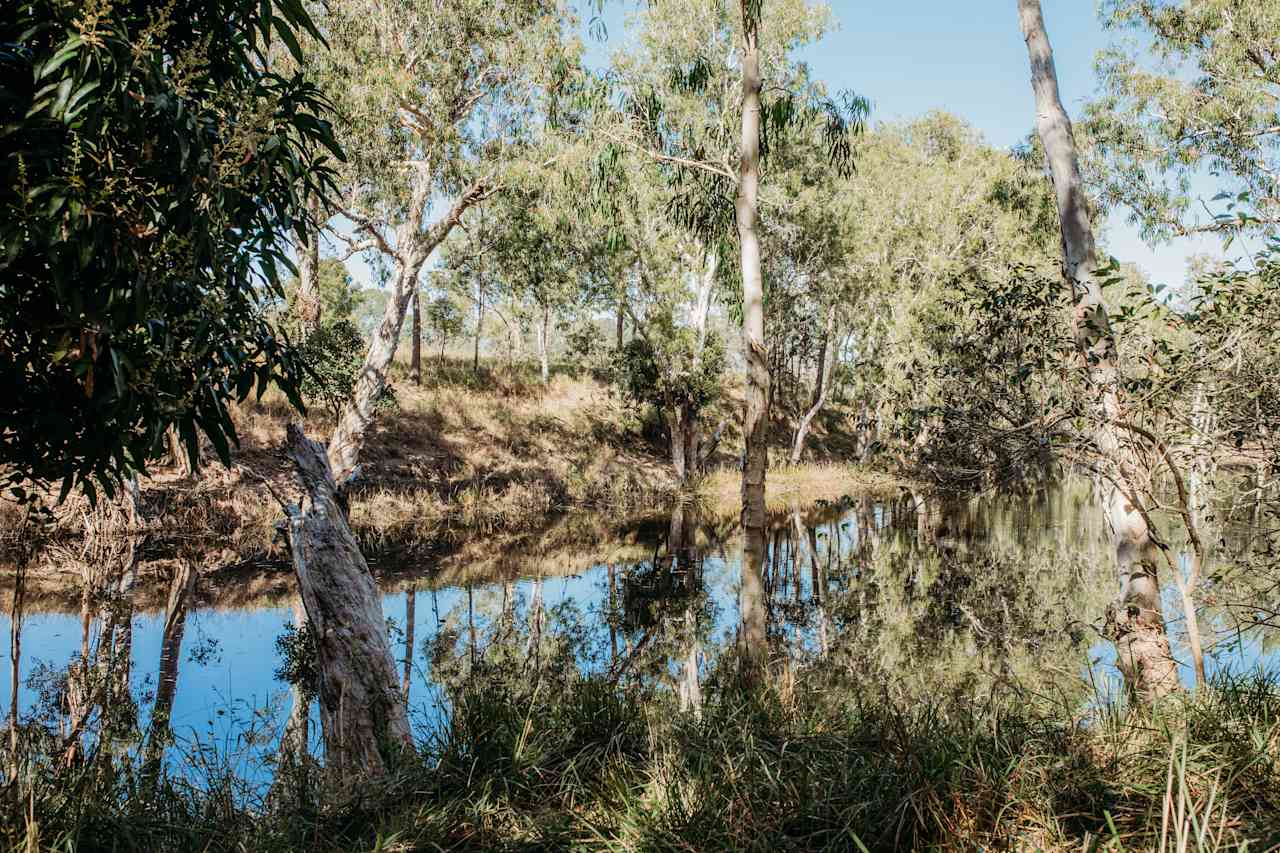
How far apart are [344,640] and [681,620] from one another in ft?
18.2

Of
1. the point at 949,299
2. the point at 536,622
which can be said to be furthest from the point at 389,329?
the point at 949,299

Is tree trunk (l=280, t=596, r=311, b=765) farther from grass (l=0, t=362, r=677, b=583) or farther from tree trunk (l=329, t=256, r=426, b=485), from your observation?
tree trunk (l=329, t=256, r=426, b=485)

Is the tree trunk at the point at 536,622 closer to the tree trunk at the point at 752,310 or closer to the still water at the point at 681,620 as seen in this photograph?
the still water at the point at 681,620

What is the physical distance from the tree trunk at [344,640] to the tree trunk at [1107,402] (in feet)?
13.3

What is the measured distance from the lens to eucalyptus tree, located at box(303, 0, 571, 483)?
43.5 ft

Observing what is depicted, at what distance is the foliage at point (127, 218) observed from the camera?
203cm

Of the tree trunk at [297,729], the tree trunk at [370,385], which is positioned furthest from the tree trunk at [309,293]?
the tree trunk at [297,729]

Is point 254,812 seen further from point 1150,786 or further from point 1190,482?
point 1190,482

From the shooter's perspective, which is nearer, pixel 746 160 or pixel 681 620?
pixel 746 160

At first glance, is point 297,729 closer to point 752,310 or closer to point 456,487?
point 752,310

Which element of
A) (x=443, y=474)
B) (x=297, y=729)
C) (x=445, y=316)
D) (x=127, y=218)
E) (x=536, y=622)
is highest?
(x=445, y=316)

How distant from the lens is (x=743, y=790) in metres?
2.91

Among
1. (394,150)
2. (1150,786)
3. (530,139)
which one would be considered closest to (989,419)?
(1150,786)

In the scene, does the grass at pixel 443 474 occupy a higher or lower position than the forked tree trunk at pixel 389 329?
lower
